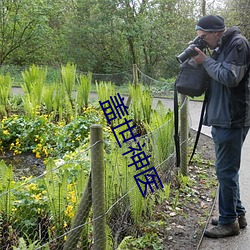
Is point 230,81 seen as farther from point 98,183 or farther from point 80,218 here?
point 80,218

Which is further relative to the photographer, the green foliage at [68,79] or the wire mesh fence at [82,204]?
the green foliage at [68,79]

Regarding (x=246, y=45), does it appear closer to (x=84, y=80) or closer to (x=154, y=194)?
(x=154, y=194)

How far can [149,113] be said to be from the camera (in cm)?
627

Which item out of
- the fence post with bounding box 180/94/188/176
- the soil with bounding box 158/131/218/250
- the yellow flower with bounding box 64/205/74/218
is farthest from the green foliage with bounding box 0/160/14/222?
the fence post with bounding box 180/94/188/176

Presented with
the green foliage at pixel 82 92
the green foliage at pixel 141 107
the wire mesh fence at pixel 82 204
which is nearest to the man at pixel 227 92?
the wire mesh fence at pixel 82 204

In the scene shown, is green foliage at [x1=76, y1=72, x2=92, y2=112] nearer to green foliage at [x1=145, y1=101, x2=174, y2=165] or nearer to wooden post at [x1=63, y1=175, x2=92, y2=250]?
green foliage at [x1=145, y1=101, x2=174, y2=165]

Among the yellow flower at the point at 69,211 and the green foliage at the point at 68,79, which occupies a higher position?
the green foliage at the point at 68,79

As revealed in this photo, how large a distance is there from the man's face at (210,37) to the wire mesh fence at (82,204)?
1098mm

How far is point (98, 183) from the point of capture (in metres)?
2.39

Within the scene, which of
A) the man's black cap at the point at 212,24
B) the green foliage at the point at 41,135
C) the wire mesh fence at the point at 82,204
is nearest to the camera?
the wire mesh fence at the point at 82,204

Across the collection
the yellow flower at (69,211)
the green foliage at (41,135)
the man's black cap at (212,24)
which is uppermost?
the man's black cap at (212,24)

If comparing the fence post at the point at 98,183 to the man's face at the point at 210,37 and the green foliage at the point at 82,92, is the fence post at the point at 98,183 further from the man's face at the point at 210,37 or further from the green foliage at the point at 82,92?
the green foliage at the point at 82,92

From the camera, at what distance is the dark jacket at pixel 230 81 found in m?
2.83

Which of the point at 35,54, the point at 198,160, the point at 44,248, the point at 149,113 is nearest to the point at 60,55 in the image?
the point at 35,54
